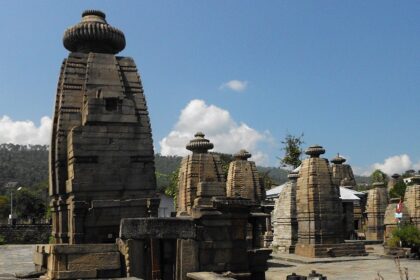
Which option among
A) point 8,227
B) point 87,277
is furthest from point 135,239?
point 8,227

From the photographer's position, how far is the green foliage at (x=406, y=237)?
21.5 metres

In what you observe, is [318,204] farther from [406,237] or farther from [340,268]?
[340,268]

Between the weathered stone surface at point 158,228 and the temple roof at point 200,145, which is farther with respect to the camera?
the temple roof at point 200,145

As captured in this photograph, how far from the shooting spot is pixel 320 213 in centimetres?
2192

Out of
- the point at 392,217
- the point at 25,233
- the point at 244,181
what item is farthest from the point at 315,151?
the point at 25,233

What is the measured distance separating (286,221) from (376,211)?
29.6ft

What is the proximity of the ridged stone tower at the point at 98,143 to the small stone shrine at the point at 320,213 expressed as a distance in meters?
11.9

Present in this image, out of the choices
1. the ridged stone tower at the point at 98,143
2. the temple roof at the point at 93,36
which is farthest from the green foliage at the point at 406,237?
the temple roof at the point at 93,36

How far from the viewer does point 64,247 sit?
954 cm

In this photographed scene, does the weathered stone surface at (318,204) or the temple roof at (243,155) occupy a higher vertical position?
the temple roof at (243,155)

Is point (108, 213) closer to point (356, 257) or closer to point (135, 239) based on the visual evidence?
point (135, 239)

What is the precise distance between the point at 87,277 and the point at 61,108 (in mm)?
4382

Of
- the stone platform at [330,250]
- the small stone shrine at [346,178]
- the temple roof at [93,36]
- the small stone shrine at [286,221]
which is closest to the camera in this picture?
the temple roof at [93,36]

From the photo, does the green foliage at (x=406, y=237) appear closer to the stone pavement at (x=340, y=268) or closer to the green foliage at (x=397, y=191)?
the stone pavement at (x=340, y=268)
